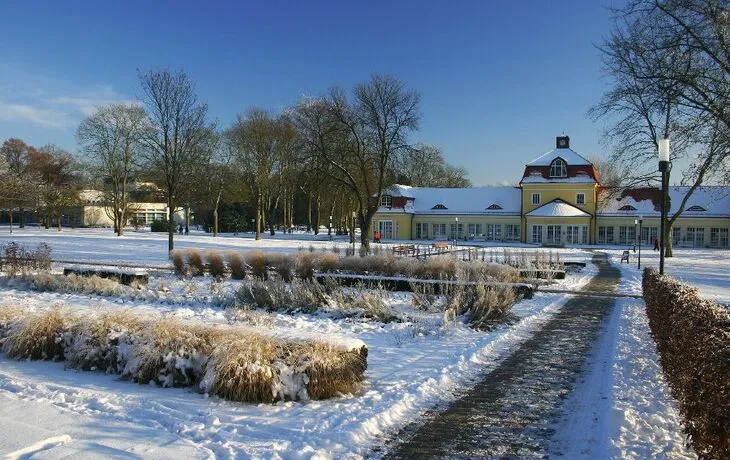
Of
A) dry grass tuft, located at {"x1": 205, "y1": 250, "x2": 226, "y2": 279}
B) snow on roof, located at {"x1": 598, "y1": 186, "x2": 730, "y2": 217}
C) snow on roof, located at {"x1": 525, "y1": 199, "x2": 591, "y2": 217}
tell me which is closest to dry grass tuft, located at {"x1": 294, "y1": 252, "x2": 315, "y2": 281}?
dry grass tuft, located at {"x1": 205, "y1": 250, "x2": 226, "y2": 279}

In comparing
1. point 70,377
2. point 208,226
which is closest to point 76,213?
point 208,226

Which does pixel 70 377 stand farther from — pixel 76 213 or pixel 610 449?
pixel 76 213

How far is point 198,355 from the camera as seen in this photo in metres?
6.55

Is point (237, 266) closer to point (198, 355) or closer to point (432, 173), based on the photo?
point (198, 355)

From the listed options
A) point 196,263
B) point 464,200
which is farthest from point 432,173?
point 196,263

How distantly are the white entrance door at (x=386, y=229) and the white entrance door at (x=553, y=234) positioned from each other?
16465 millimetres

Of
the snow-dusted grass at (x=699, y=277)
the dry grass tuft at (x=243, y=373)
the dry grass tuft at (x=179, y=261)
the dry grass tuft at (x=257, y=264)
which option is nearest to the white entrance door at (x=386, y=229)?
the snow-dusted grass at (x=699, y=277)

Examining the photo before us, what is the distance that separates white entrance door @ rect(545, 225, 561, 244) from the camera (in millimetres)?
54553

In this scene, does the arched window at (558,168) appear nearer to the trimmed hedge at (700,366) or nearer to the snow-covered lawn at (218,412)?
the snow-covered lawn at (218,412)

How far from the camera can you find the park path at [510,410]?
4.98 m

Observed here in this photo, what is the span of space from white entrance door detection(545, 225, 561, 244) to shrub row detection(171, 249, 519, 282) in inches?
1523

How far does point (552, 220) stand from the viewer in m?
54.3

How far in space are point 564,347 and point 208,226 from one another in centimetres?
6525

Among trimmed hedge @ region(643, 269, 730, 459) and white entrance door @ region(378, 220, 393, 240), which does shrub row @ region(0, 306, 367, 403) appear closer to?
trimmed hedge @ region(643, 269, 730, 459)
